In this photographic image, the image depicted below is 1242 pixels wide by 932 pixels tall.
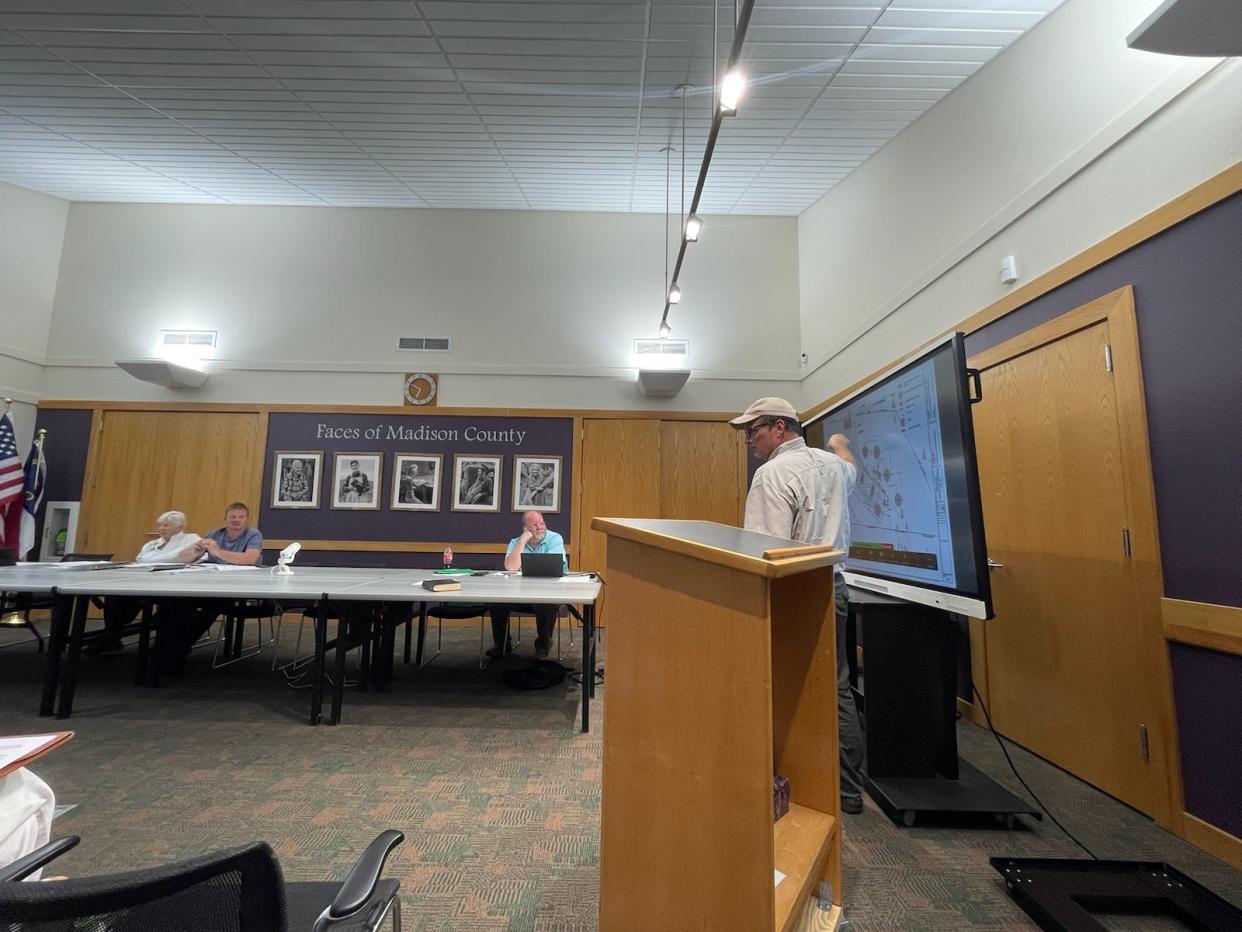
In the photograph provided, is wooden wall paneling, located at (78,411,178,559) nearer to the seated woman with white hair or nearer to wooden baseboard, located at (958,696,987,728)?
the seated woman with white hair

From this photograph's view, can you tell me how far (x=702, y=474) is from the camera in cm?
601

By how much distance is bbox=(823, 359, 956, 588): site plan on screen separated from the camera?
2.14m

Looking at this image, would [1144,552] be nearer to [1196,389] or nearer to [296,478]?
[1196,389]

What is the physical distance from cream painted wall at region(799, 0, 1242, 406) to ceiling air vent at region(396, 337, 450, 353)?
4.54 m

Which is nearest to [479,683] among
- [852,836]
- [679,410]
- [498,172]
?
[852,836]

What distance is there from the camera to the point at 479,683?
3.68 meters

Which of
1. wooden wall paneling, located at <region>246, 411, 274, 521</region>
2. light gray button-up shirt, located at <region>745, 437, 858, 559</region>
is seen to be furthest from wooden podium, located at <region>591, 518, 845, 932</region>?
wooden wall paneling, located at <region>246, 411, 274, 521</region>

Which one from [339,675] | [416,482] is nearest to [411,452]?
[416,482]

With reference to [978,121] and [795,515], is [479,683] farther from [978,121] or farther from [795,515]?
[978,121]

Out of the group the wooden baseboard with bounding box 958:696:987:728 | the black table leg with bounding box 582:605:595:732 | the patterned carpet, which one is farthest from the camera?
the wooden baseboard with bounding box 958:696:987:728

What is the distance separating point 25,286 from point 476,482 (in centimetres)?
573

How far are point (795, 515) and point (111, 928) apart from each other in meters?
1.98

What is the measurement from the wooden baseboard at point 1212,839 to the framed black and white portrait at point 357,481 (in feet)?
21.3

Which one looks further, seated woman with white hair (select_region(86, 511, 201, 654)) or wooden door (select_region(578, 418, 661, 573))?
wooden door (select_region(578, 418, 661, 573))
